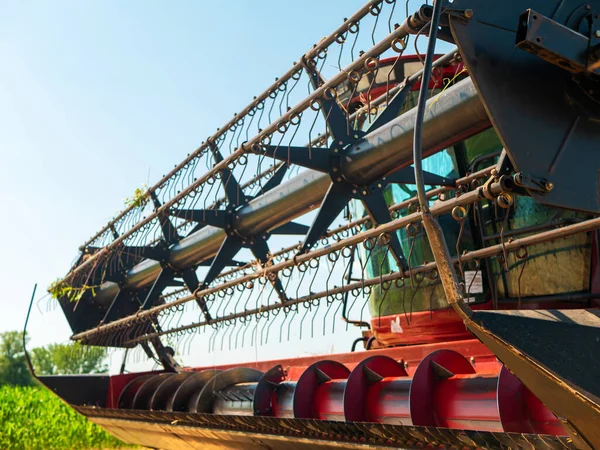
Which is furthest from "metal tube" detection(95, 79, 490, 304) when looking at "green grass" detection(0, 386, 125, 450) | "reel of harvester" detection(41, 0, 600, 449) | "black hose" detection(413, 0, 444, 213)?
"green grass" detection(0, 386, 125, 450)

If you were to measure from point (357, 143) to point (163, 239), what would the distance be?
2683 mm

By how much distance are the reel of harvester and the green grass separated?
723 cm

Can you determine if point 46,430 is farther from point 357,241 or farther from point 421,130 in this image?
point 421,130

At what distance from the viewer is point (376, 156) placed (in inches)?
134

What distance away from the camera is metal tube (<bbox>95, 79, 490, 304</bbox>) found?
2.91m

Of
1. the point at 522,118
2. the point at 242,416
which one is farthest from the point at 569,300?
the point at 242,416

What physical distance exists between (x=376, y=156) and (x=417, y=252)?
95 cm

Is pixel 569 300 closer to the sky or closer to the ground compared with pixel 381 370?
closer to the sky

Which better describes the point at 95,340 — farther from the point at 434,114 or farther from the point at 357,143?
the point at 434,114

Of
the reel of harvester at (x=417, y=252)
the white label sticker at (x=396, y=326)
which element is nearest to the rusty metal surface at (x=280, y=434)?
the reel of harvester at (x=417, y=252)

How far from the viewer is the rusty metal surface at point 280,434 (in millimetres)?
2027

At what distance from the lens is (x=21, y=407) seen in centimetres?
1398

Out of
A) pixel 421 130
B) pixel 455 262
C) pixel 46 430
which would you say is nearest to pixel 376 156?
pixel 455 262

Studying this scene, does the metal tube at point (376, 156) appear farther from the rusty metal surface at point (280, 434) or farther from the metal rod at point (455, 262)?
the rusty metal surface at point (280, 434)
